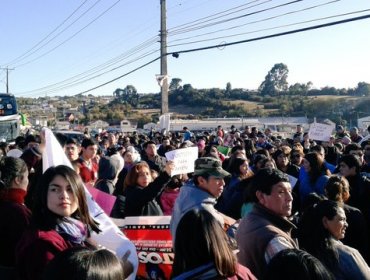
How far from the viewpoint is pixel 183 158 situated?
570cm

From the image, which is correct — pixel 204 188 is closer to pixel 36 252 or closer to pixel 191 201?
pixel 191 201

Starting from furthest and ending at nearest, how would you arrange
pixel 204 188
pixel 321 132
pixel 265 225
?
1. pixel 321 132
2. pixel 204 188
3. pixel 265 225

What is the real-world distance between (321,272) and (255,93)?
118 meters

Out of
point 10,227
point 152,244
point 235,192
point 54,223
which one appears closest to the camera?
point 54,223

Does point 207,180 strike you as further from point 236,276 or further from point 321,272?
point 321,272

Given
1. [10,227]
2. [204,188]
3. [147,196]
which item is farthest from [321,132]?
[10,227]

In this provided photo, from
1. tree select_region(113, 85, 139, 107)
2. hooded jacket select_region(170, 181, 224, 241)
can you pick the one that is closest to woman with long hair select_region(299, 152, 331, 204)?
hooded jacket select_region(170, 181, 224, 241)

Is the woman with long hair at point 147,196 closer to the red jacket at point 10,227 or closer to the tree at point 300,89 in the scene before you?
the red jacket at point 10,227

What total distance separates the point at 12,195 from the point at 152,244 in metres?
1.26

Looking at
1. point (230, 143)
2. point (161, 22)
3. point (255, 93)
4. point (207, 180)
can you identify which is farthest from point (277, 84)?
point (207, 180)

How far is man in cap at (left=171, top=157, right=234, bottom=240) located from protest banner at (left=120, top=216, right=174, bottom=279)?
7.3 inches

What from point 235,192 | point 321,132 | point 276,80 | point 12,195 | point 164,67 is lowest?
point 235,192

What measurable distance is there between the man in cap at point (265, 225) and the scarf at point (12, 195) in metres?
1.63

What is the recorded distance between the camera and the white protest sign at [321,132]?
12.3 m
